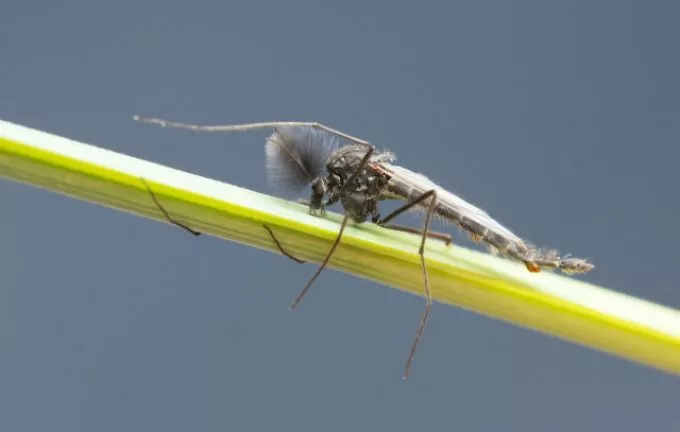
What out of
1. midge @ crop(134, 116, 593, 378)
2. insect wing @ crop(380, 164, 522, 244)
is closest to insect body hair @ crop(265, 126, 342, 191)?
midge @ crop(134, 116, 593, 378)

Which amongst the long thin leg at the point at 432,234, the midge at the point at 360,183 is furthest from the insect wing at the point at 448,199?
the long thin leg at the point at 432,234

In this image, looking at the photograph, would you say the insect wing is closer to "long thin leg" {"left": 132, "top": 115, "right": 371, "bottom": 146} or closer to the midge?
the midge

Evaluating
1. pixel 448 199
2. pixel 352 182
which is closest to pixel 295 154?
pixel 352 182

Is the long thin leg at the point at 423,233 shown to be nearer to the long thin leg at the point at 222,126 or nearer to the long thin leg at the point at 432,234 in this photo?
the long thin leg at the point at 432,234

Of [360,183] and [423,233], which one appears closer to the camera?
[423,233]

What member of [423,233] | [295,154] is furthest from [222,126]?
[423,233]

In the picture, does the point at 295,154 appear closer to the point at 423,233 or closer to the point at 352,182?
the point at 352,182

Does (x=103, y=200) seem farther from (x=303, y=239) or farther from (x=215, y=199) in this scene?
(x=303, y=239)

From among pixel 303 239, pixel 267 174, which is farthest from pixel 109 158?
pixel 267 174
